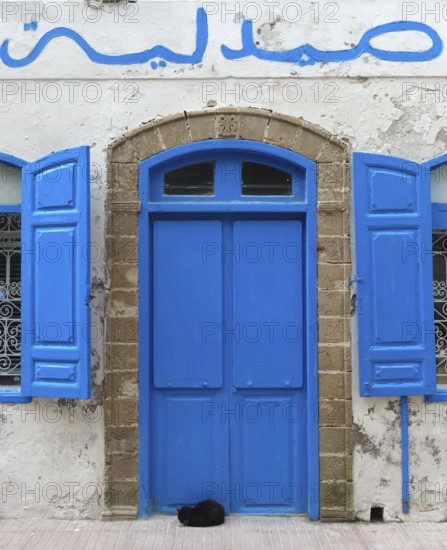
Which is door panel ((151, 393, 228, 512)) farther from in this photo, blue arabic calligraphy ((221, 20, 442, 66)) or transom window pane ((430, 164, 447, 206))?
blue arabic calligraphy ((221, 20, 442, 66))

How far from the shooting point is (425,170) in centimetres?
524

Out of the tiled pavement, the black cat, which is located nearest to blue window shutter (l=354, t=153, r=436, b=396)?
the tiled pavement

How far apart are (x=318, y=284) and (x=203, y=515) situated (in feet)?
6.07

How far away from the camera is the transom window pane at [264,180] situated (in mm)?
5406

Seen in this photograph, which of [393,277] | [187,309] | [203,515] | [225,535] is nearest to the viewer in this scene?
[225,535]

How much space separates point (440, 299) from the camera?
538 cm

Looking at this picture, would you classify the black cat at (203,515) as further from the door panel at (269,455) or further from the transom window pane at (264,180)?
the transom window pane at (264,180)

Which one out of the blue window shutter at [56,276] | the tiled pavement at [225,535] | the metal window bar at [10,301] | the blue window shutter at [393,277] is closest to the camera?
the tiled pavement at [225,535]

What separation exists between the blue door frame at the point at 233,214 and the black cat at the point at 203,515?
312 millimetres

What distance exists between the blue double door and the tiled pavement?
0.74 feet

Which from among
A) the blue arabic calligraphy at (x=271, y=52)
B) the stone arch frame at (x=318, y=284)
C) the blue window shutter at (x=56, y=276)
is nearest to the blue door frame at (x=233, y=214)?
the stone arch frame at (x=318, y=284)

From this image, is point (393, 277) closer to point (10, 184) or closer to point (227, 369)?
point (227, 369)

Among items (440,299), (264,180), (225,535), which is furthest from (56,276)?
(440,299)

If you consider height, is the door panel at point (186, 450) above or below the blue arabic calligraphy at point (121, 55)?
below
